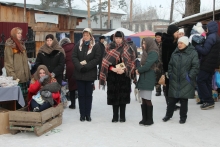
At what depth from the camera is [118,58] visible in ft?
19.4

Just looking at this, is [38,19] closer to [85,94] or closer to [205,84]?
[85,94]

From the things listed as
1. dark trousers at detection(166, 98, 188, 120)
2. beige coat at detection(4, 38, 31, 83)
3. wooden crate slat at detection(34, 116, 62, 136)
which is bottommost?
wooden crate slat at detection(34, 116, 62, 136)

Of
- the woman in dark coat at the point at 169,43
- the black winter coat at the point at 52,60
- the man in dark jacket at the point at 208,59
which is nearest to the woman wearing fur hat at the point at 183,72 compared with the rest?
the woman in dark coat at the point at 169,43

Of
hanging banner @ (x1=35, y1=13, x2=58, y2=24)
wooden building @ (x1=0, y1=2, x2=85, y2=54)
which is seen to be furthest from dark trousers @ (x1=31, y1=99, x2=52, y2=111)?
hanging banner @ (x1=35, y1=13, x2=58, y2=24)

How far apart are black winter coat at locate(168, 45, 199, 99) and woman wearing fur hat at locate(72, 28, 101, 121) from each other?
146 cm

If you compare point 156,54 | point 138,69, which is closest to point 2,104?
point 138,69

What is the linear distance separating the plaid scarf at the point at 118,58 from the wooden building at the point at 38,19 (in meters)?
5.17

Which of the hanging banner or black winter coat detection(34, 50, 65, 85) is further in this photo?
the hanging banner

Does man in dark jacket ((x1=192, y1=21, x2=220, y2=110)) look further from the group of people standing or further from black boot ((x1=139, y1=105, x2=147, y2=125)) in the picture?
black boot ((x1=139, y1=105, x2=147, y2=125))

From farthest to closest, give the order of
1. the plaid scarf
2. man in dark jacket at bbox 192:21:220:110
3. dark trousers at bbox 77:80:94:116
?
man in dark jacket at bbox 192:21:220:110 < dark trousers at bbox 77:80:94:116 < the plaid scarf

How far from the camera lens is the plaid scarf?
5.90 metres

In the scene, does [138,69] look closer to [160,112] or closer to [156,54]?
[156,54]

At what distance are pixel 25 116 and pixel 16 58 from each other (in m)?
1.33

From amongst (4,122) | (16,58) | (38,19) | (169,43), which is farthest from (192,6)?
(4,122)
